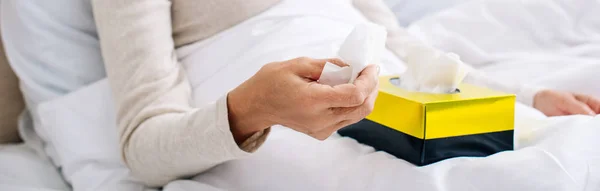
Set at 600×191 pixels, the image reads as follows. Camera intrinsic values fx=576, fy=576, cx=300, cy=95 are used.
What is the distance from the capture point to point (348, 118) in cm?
52

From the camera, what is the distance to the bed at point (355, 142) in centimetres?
56

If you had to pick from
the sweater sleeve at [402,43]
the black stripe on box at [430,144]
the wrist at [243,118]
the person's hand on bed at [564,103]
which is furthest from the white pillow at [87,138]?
the person's hand on bed at [564,103]

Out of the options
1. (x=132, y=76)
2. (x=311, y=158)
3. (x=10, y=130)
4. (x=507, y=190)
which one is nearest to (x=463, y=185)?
(x=507, y=190)

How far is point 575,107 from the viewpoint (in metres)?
0.82

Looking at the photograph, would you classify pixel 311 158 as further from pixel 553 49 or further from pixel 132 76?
pixel 553 49

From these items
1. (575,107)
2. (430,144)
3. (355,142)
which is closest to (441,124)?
(430,144)

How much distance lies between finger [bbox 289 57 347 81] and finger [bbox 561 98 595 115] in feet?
1.48

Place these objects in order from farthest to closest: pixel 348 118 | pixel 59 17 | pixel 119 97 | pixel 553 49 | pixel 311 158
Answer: pixel 553 49 → pixel 59 17 → pixel 119 97 → pixel 311 158 → pixel 348 118

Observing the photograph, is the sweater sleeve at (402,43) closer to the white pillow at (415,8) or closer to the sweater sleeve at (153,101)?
the white pillow at (415,8)

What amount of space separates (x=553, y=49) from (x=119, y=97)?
799 mm

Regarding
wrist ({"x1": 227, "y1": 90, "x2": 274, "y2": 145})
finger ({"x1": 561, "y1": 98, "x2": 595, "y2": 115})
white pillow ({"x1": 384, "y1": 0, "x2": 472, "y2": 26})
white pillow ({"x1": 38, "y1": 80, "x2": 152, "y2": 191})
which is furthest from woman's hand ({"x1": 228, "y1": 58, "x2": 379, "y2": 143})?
white pillow ({"x1": 384, "y1": 0, "x2": 472, "y2": 26})

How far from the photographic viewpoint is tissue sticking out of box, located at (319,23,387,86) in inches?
20.8

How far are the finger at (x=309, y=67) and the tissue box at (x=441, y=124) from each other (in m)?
0.10

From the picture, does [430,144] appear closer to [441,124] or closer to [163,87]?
[441,124]
